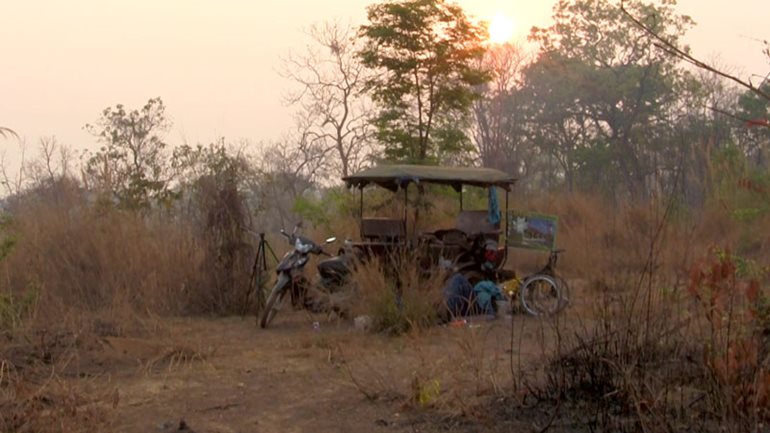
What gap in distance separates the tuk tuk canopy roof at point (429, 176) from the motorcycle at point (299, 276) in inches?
44.1

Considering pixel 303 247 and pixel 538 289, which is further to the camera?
pixel 303 247

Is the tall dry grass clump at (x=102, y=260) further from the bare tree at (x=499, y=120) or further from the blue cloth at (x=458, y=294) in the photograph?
the bare tree at (x=499, y=120)

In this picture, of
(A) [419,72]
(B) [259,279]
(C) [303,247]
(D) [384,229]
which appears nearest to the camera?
(C) [303,247]

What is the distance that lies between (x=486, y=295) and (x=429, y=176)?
188cm

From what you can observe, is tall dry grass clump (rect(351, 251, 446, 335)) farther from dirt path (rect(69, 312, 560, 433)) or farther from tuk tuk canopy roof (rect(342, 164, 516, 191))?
tuk tuk canopy roof (rect(342, 164, 516, 191))

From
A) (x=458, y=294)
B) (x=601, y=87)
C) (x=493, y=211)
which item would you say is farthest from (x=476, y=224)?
(x=601, y=87)

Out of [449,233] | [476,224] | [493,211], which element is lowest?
[449,233]

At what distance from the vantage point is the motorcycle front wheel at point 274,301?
36.0 ft

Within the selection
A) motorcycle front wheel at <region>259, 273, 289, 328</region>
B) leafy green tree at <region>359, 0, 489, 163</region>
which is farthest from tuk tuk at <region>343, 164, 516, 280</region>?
A: leafy green tree at <region>359, 0, 489, 163</region>

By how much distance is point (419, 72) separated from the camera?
22.2 m

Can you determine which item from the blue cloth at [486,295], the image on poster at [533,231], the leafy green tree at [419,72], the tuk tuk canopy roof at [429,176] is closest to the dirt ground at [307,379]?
the blue cloth at [486,295]

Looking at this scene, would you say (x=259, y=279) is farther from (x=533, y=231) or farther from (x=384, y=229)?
(x=533, y=231)

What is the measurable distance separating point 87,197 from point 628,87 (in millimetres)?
24699

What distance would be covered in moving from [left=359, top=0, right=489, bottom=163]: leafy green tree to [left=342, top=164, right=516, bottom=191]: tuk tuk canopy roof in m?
9.43
